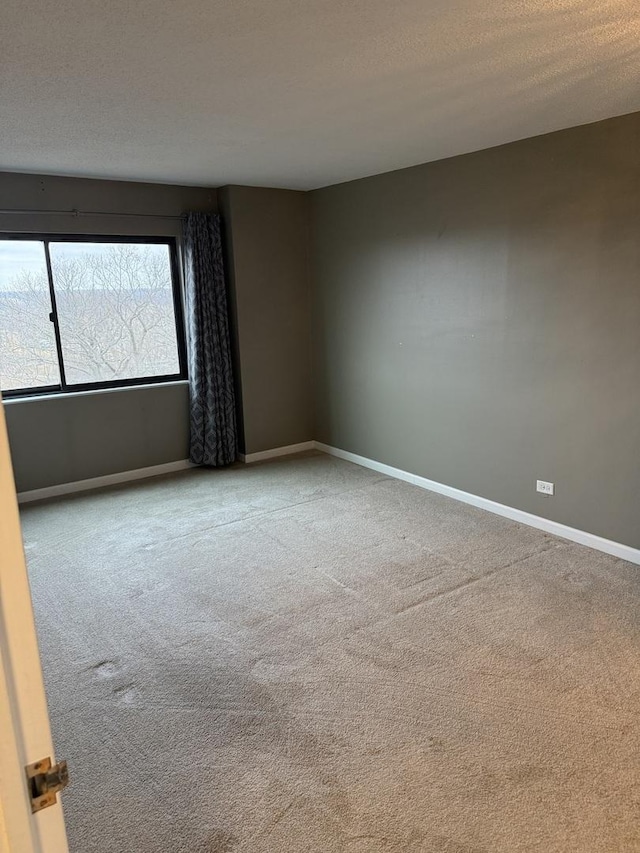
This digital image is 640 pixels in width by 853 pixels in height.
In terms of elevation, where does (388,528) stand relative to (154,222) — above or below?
below

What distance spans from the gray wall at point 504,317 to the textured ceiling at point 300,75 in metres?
0.34

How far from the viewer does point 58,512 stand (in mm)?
4395

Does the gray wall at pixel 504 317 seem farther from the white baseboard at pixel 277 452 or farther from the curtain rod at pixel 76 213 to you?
the curtain rod at pixel 76 213

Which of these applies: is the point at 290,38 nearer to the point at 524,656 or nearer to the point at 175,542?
the point at 524,656

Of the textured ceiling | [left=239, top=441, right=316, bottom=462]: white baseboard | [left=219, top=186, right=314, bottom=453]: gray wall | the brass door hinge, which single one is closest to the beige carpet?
the brass door hinge

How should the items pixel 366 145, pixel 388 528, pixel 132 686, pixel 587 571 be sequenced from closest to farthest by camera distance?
pixel 132 686 → pixel 587 571 → pixel 366 145 → pixel 388 528

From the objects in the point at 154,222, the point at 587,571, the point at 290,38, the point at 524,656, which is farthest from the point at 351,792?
the point at 154,222

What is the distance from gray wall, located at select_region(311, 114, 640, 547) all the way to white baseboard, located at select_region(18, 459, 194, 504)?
166 centimetres

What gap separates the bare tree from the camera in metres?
4.45

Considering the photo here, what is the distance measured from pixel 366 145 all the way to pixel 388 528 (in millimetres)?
2422

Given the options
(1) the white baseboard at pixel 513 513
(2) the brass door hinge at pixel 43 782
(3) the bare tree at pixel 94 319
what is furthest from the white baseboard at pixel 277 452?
(2) the brass door hinge at pixel 43 782

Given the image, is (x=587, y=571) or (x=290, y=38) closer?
(x=290, y=38)

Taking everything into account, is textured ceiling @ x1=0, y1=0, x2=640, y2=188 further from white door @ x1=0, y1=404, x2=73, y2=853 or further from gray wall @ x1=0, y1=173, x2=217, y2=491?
white door @ x1=0, y1=404, x2=73, y2=853

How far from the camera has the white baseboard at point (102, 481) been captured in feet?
15.3
